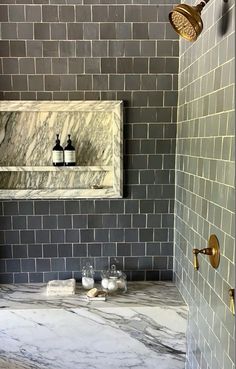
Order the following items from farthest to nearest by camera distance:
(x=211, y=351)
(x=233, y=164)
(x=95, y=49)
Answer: (x=95, y=49)
(x=211, y=351)
(x=233, y=164)

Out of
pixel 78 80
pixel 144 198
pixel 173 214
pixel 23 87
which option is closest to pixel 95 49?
pixel 78 80

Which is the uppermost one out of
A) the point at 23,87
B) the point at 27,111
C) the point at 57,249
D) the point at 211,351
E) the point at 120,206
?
the point at 23,87

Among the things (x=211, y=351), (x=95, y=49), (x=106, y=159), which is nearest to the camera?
(x=211, y=351)

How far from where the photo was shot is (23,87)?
192 centimetres

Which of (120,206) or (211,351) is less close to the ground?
(120,206)

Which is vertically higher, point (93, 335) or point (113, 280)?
point (113, 280)

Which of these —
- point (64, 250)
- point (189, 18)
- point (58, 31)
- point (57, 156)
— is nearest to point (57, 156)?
point (57, 156)

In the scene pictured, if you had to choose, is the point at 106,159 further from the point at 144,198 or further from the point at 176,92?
the point at 176,92

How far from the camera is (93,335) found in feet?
5.79

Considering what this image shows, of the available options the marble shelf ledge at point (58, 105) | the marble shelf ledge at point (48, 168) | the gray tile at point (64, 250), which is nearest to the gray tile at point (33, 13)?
the marble shelf ledge at point (58, 105)

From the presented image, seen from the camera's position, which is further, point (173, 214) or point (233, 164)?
point (173, 214)

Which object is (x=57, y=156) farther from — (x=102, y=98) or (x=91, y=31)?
(x=91, y=31)

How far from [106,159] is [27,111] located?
1.73ft

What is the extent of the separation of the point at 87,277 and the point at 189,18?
4.68ft
